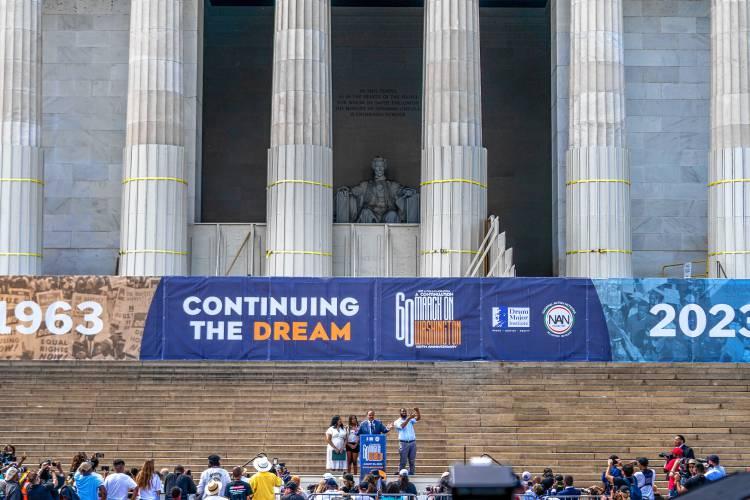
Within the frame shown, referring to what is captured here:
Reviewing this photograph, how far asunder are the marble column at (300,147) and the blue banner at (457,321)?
17.9ft

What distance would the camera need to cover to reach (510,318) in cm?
3609

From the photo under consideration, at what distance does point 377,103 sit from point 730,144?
709 inches

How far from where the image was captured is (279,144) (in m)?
42.4

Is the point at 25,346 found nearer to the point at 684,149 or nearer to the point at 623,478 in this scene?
the point at 623,478

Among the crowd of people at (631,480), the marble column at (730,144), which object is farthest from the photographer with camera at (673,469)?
the marble column at (730,144)

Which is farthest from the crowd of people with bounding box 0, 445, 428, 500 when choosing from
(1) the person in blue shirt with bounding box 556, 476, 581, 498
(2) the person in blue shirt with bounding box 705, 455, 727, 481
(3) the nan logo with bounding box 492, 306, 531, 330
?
(3) the nan logo with bounding box 492, 306, 531, 330

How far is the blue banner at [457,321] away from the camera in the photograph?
36000 mm

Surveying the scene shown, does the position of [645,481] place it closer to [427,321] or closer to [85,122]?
[427,321]

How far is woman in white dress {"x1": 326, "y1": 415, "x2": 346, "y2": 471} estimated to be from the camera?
2959cm

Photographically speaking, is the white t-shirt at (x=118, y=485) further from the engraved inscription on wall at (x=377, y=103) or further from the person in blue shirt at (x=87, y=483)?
the engraved inscription on wall at (x=377, y=103)

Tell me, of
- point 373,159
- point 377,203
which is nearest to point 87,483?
point 377,203

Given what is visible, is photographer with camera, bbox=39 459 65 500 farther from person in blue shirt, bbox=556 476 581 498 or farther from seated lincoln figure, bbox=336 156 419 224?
seated lincoln figure, bbox=336 156 419 224

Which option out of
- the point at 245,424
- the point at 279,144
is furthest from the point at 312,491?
the point at 279,144

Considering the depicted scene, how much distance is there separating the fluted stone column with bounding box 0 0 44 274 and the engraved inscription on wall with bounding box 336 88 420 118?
16.3 meters
